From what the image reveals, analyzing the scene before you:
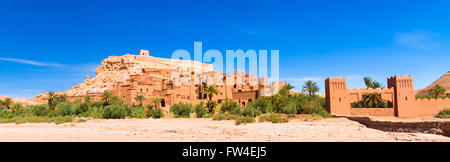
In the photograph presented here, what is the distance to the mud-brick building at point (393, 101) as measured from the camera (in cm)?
2331

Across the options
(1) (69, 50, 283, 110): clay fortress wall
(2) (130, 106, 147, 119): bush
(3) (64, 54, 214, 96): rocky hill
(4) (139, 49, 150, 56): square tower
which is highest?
(4) (139, 49, 150, 56): square tower

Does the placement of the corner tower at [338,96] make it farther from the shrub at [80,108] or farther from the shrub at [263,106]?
the shrub at [80,108]

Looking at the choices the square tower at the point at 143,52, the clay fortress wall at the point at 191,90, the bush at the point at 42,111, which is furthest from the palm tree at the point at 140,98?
the square tower at the point at 143,52

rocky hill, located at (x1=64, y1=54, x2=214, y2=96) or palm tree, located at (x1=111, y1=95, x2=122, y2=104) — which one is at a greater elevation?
rocky hill, located at (x1=64, y1=54, x2=214, y2=96)

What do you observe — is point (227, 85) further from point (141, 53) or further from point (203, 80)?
point (141, 53)

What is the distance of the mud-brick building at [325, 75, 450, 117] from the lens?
23.3 metres

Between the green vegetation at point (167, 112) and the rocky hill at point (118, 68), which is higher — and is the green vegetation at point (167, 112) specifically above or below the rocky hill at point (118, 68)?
below

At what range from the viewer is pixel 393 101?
2375cm

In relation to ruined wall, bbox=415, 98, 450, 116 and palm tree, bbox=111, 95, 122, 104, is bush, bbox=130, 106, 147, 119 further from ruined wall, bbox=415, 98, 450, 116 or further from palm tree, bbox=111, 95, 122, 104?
ruined wall, bbox=415, 98, 450, 116

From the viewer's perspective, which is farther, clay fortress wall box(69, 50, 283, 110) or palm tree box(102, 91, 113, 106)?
clay fortress wall box(69, 50, 283, 110)

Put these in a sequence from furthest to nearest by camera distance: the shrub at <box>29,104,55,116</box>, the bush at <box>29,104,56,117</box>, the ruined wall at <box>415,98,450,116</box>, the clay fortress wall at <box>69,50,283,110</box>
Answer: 1. the clay fortress wall at <box>69,50,283,110</box>
2. the shrub at <box>29,104,55,116</box>
3. the bush at <box>29,104,56,117</box>
4. the ruined wall at <box>415,98,450,116</box>

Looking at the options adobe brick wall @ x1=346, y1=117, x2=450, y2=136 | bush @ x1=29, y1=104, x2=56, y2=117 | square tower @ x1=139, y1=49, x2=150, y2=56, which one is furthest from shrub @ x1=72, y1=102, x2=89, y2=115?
square tower @ x1=139, y1=49, x2=150, y2=56

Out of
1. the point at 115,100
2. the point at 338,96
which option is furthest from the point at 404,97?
the point at 115,100
